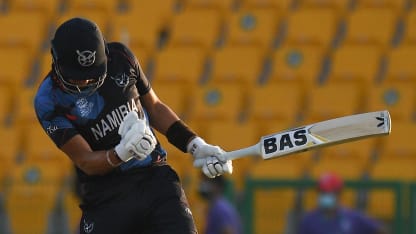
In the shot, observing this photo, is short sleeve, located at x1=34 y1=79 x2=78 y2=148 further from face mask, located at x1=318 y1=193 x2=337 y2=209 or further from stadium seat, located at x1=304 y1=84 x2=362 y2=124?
stadium seat, located at x1=304 y1=84 x2=362 y2=124

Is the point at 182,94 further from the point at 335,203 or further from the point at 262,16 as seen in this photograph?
the point at 335,203

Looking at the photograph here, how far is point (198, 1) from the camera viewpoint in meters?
→ 13.1

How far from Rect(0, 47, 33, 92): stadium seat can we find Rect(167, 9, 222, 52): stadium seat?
1.49m

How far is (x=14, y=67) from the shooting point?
12508 mm

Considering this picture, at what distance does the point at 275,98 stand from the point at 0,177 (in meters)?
2.71

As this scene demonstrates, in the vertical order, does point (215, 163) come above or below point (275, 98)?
above

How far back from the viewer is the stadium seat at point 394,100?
38.4ft

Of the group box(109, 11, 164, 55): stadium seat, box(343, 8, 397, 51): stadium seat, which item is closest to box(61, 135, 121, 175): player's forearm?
box(109, 11, 164, 55): stadium seat

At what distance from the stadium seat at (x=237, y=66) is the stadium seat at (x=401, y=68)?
1.29 m

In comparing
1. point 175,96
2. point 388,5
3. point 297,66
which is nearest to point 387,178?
point 297,66

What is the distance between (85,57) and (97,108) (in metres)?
0.38

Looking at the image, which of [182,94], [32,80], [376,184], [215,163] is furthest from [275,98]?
[215,163]

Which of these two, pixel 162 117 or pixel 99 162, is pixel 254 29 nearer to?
pixel 162 117

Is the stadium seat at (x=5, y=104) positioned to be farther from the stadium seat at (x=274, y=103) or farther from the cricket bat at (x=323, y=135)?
the cricket bat at (x=323, y=135)
